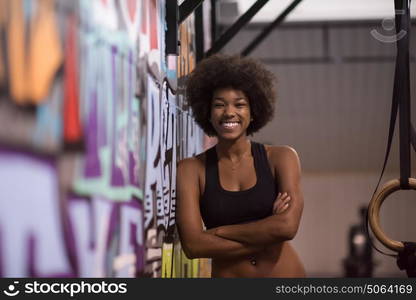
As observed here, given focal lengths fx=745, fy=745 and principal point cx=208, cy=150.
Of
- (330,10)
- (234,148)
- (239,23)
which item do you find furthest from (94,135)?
(330,10)

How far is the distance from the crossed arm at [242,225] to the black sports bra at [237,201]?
0.05 meters

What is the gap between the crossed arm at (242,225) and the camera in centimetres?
344

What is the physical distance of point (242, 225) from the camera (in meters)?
3.45

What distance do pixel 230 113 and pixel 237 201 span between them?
42cm

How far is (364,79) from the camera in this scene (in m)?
13.2

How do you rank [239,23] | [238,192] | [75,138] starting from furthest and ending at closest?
[239,23] → [238,192] → [75,138]

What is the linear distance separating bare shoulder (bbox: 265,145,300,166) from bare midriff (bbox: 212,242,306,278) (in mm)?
403

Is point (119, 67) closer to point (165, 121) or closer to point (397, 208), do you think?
point (165, 121)

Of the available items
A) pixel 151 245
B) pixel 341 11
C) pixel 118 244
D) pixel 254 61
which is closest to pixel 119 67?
pixel 118 244

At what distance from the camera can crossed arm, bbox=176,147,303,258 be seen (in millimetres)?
3441

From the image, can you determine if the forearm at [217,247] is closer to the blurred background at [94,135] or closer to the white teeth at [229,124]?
the blurred background at [94,135]

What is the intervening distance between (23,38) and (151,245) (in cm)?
170

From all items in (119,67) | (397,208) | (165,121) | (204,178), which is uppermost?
(119,67)

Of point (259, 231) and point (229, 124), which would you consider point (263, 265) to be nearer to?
point (259, 231)
